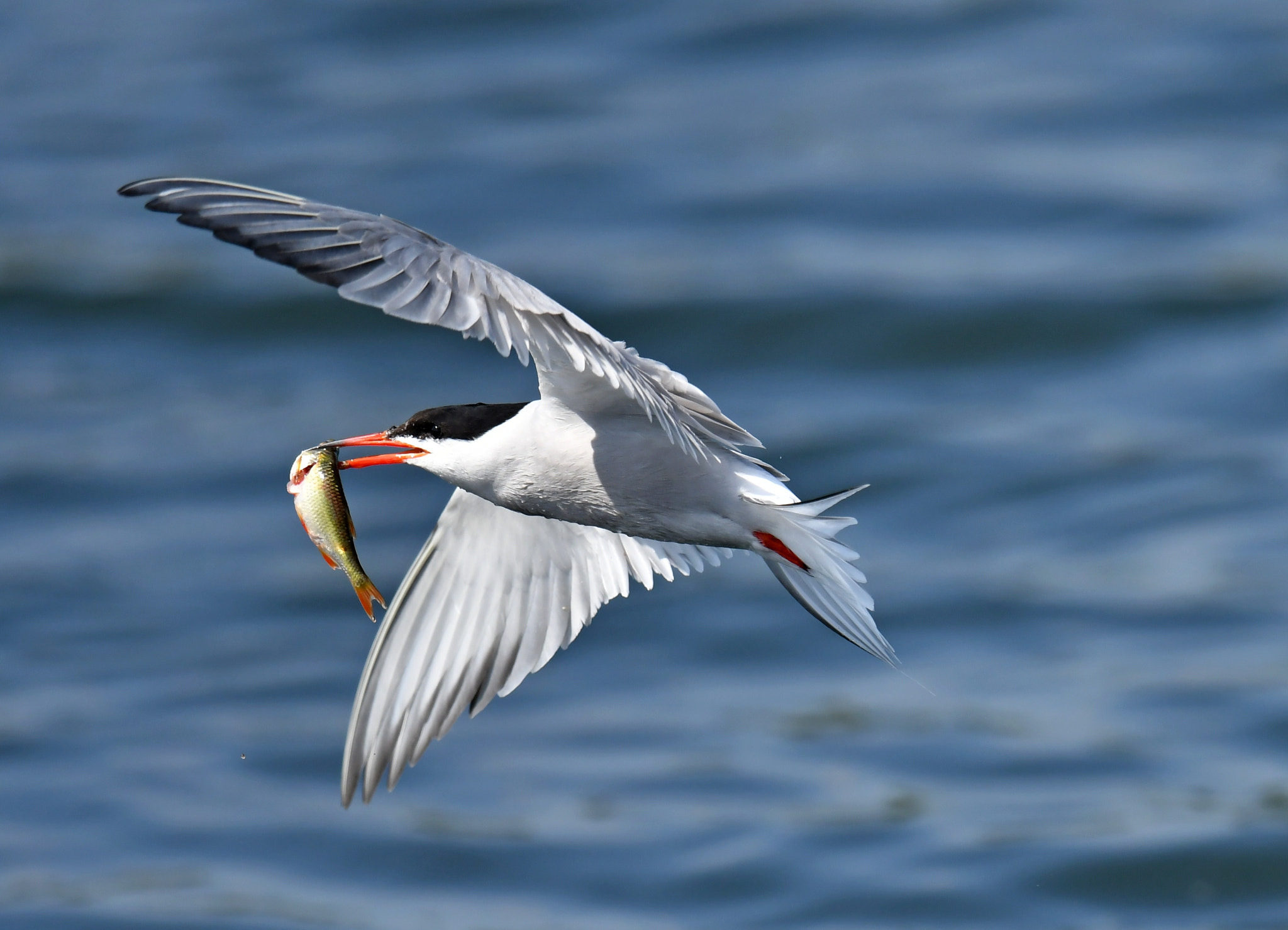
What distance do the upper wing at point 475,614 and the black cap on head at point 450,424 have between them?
3.15 ft

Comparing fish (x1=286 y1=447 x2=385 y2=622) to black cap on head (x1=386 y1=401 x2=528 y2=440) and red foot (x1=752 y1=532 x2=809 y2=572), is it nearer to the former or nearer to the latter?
black cap on head (x1=386 y1=401 x2=528 y2=440)

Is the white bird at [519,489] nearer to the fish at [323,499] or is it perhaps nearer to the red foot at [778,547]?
the red foot at [778,547]

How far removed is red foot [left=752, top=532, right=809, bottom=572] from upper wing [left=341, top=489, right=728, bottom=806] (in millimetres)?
810

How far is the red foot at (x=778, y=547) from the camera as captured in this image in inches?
186

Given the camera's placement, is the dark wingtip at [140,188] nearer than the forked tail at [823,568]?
Yes

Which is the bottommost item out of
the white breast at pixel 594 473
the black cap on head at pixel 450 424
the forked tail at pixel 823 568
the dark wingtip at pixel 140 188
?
the forked tail at pixel 823 568

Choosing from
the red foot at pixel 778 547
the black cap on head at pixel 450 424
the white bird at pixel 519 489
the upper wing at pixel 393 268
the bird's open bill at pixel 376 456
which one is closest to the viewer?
the upper wing at pixel 393 268

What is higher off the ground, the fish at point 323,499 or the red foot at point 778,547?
the fish at point 323,499

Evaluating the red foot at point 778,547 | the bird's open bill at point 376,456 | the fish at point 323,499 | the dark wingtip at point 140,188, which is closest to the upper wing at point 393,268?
the dark wingtip at point 140,188

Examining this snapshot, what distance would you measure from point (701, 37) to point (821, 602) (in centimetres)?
1400

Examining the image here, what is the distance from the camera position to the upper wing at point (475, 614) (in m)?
5.57

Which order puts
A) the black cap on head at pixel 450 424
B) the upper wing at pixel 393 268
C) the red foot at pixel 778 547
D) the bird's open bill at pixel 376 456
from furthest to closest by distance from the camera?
the red foot at pixel 778 547, the black cap on head at pixel 450 424, the bird's open bill at pixel 376 456, the upper wing at pixel 393 268

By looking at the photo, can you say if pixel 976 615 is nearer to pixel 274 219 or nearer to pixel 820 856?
pixel 820 856

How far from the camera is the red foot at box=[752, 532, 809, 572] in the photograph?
186 inches
